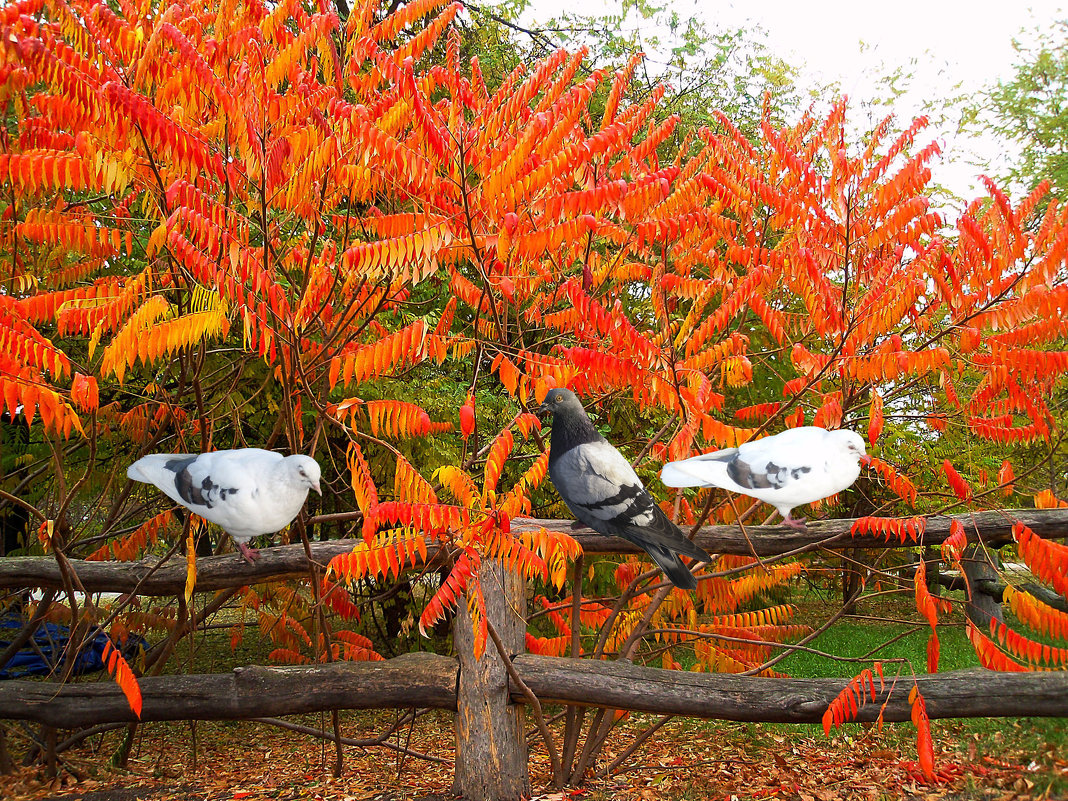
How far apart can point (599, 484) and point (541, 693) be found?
208 cm

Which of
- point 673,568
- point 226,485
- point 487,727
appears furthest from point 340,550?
point 673,568

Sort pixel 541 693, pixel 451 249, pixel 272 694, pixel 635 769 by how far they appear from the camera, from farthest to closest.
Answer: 1. pixel 635 769
2. pixel 272 694
3. pixel 541 693
4. pixel 451 249

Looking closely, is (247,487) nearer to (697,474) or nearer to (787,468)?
(697,474)

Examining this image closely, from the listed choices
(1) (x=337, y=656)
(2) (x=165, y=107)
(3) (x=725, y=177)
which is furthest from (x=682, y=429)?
(1) (x=337, y=656)

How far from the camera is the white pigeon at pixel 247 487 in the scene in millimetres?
2877

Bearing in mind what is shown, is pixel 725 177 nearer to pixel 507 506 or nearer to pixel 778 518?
pixel 778 518

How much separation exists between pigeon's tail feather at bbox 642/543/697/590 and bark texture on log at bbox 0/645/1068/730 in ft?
5.43

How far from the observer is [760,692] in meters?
4.09

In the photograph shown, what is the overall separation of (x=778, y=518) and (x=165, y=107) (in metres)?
4.10

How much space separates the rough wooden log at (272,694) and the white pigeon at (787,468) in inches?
105

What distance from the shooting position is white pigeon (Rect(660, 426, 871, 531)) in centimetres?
265

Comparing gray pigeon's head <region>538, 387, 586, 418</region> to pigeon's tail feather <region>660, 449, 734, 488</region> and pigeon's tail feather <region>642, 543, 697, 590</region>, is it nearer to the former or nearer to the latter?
pigeon's tail feather <region>660, 449, 734, 488</region>

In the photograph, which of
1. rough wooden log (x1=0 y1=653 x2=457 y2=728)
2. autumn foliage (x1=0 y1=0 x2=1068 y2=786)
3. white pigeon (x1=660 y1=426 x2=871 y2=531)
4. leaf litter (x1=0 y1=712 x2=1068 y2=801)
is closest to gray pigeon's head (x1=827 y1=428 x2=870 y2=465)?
white pigeon (x1=660 y1=426 x2=871 y2=531)

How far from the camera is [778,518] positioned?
4637 millimetres
